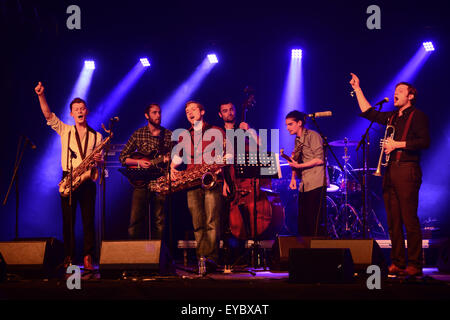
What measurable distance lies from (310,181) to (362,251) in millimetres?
1621

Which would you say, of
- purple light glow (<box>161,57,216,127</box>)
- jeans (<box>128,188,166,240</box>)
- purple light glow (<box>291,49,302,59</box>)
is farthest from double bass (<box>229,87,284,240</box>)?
purple light glow (<box>291,49,302,59</box>)

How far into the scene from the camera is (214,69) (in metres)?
10.0

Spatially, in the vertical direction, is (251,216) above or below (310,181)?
below

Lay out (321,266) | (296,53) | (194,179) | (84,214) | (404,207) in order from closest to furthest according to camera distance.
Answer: (321,266)
(404,207)
(84,214)
(194,179)
(296,53)

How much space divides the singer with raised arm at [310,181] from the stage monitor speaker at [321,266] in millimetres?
1685

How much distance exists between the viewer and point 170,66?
10055 mm

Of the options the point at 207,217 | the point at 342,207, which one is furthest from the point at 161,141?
the point at 342,207

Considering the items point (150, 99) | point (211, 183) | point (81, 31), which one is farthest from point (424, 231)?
point (81, 31)

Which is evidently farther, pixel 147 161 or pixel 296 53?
pixel 296 53

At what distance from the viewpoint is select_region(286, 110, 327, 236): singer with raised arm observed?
681cm

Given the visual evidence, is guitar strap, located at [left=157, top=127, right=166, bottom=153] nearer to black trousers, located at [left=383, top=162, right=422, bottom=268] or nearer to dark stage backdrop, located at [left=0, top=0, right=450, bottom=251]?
dark stage backdrop, located at [left=0, top=0, right=450, bottom=251]

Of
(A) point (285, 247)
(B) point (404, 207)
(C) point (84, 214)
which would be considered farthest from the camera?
(C) point (84, 214)

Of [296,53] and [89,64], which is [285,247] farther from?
[89,64]

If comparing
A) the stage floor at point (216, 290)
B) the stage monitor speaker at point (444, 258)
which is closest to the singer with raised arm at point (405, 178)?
the stage floor at point (216, 290)
